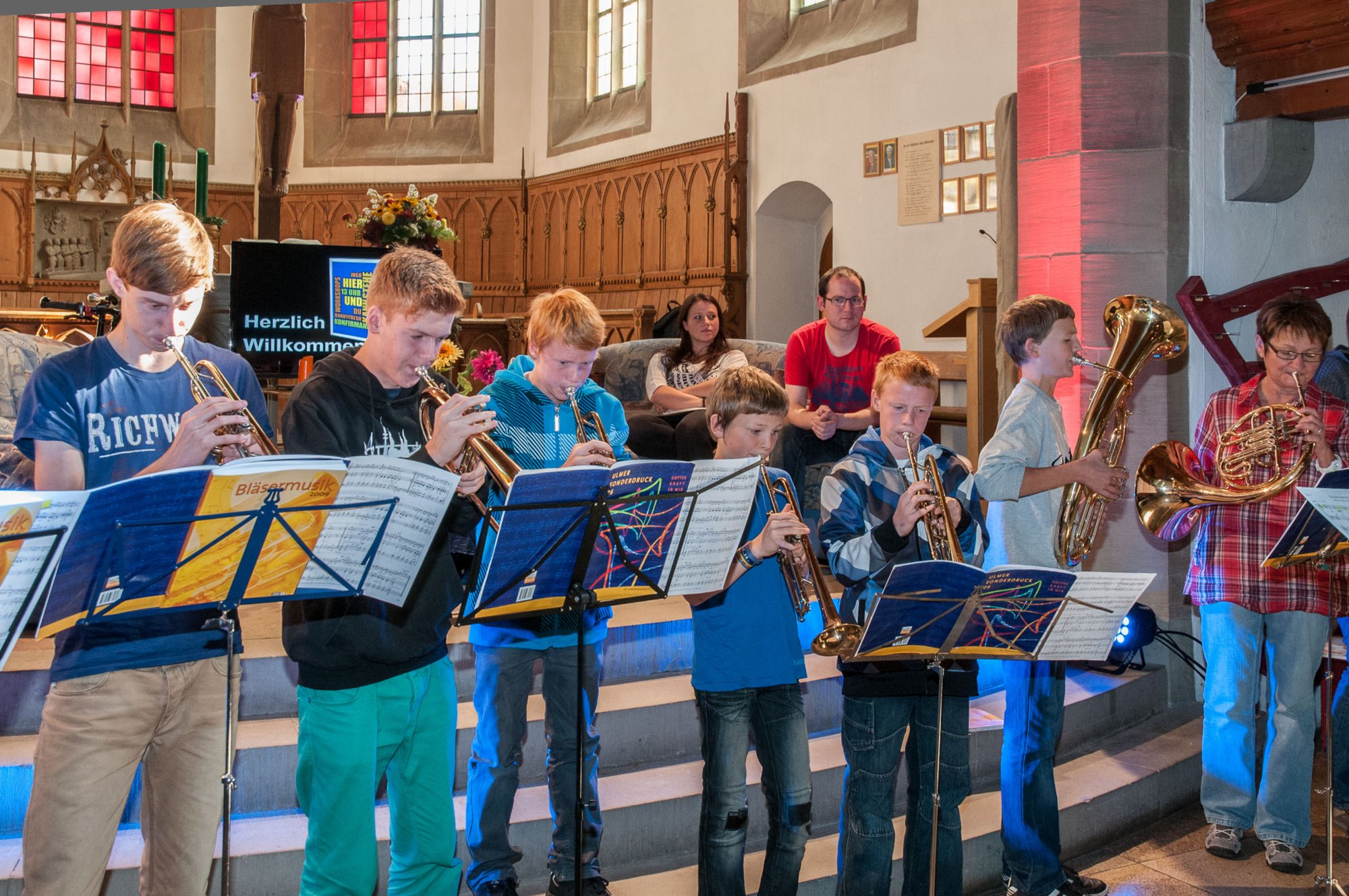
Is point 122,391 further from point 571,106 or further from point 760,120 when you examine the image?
point 571,106

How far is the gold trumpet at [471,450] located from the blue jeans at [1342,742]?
10.9 feet

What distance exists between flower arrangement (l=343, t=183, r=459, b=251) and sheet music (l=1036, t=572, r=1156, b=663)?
13.1 feet

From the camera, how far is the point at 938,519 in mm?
2785

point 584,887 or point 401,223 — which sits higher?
point 401,223

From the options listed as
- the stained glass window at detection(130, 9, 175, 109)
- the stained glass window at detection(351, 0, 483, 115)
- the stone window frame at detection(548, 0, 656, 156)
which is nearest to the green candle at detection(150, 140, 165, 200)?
the stone window frame at detection(548, 0, 656, 156)

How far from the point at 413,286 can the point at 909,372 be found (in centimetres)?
124

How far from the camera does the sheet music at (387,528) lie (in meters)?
1.98

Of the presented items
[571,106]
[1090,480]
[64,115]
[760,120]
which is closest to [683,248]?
[760,120]

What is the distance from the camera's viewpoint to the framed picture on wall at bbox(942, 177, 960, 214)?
8.41 meters

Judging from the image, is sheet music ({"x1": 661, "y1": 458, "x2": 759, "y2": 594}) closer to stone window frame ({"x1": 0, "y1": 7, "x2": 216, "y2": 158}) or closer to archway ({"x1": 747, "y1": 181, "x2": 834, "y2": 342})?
archway ({"x1": 747, "y1": 181, "x2": 834, "y2": 342})

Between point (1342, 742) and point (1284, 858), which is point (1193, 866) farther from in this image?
point (1342, 742)

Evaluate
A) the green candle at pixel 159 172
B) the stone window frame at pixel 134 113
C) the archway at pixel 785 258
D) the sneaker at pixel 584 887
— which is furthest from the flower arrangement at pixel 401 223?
the stone window frame at pixel 134 113

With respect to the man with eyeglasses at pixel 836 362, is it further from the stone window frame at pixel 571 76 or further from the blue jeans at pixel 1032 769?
the stone window frame at pixel 571 76

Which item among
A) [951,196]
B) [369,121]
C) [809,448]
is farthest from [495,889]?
[369,121]
